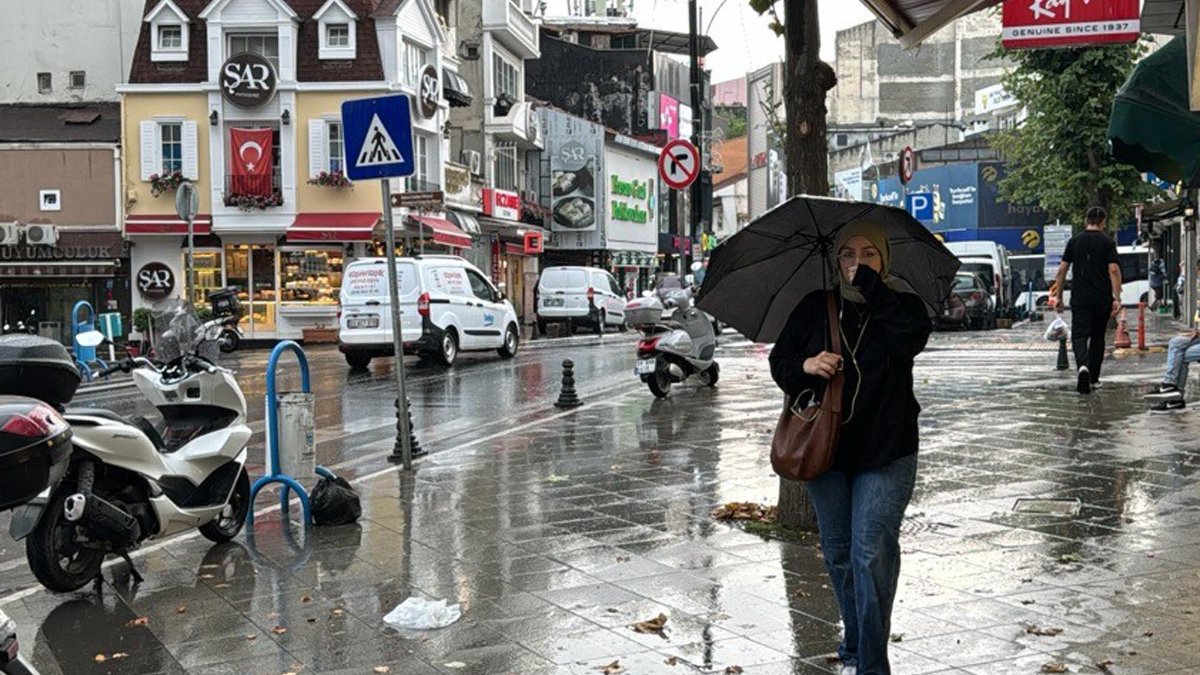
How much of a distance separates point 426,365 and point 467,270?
2.16 metres

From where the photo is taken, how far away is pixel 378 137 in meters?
10.4

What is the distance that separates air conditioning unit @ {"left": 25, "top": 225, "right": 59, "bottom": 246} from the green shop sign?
1139 inches

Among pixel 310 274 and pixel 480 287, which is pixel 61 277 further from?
pixel 480 287

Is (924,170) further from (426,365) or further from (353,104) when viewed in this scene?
(353,104)

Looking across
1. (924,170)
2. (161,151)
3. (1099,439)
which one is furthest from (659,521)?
(924,170)

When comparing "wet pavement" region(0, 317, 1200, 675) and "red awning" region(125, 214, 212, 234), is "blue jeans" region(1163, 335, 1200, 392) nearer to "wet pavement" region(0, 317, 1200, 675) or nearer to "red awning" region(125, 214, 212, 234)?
"wet pavement" region(0, 317, 1200, 675)

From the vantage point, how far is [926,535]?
774 centimetres

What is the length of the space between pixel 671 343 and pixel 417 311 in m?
8.11

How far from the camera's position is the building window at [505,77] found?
5056 centimetres

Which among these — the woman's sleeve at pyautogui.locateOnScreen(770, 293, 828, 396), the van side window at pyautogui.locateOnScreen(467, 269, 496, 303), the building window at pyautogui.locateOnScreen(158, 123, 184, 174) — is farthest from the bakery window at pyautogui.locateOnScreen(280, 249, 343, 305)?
the woman's sleeve at pyautogui.locateOnScreen(770, 293, 828, 396)

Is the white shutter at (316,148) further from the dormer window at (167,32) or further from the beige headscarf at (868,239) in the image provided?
the beige headscarf at (868,239)

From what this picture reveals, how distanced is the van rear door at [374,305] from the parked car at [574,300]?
48.3ft

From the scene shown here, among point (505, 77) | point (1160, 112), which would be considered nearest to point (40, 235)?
point (505, 77)

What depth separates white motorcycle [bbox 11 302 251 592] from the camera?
696 centimetres
